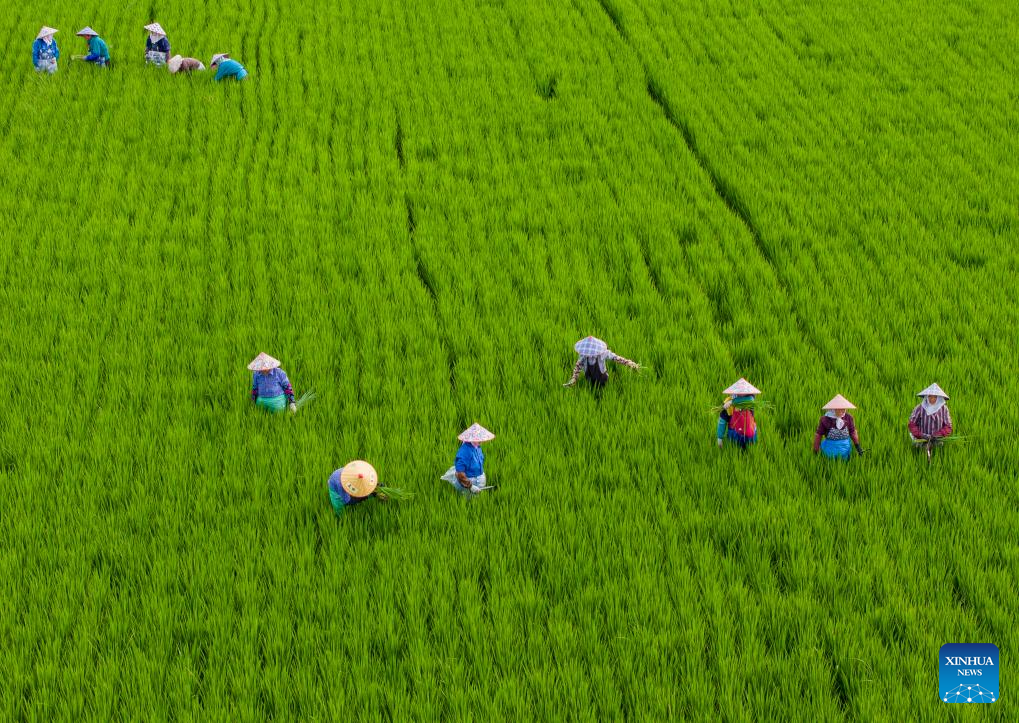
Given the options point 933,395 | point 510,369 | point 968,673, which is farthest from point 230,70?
point 968,673

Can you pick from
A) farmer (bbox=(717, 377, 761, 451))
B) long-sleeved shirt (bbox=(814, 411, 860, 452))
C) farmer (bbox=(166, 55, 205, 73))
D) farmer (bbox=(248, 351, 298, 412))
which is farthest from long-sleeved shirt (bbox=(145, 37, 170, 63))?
long-sleeved shirt (bbox=(814, 411, 860, 452))

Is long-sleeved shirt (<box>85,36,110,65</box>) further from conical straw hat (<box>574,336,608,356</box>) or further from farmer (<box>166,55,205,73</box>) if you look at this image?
conical straw hat (<box>574,336,608,356</box>)

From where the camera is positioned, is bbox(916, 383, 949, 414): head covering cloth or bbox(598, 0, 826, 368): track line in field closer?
bbox(916, 383, 949, 414): head covering cloth

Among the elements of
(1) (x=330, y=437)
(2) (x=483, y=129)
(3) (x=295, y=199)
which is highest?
(2) (x=483, y=129)

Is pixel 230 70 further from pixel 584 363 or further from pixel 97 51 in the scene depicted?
pixel 584 363

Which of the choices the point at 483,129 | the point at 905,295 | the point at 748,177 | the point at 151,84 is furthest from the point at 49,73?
the point at 905,295

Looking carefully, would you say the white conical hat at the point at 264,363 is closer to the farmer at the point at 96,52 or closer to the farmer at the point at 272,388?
the farmer at the point at 272,388

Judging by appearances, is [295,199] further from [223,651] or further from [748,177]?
[223,651]
